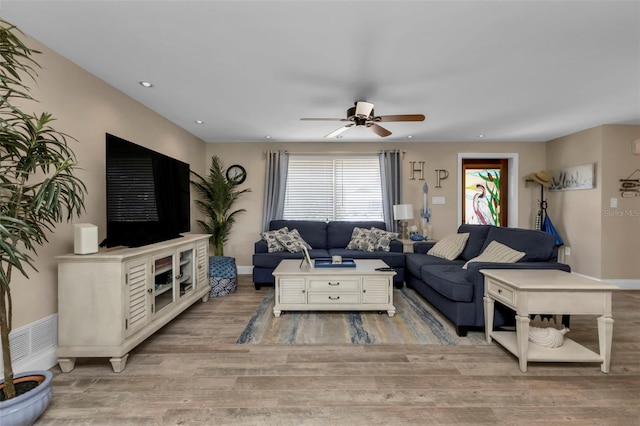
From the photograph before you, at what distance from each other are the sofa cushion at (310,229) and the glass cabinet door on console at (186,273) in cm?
184

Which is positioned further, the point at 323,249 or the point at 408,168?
the point at 408,168

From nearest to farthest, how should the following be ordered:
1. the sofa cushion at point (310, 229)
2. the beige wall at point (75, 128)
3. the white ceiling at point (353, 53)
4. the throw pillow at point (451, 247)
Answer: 1. the white ceiling at point (353, 53)
2. the beige wall at point (75, 128)
3. the throw pillow at point (451, 247)
4. the sofa cushion at point (310, 229)

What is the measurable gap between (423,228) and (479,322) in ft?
8.27

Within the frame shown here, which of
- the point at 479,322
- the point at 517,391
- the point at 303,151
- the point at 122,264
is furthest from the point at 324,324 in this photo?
the point at 303,151

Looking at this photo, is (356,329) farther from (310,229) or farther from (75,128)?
(75,128)

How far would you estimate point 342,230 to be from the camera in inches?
193

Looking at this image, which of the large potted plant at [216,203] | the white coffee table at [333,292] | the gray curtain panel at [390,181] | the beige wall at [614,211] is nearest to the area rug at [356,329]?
the white coffee table at [333,292]

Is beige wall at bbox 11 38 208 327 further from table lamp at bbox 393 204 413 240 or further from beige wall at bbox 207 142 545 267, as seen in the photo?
table lamp at bbox 393 204 413 240

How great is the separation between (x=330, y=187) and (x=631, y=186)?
4352mm

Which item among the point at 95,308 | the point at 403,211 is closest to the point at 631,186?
the point at 403,211

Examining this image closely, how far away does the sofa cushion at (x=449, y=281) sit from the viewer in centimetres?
262

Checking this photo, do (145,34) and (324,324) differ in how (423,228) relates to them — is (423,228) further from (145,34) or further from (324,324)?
(145,34)

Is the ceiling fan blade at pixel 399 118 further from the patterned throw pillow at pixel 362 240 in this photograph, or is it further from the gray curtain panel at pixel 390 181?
the gray curtain panel at pixel 390 181

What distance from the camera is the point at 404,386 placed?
6.17ft
